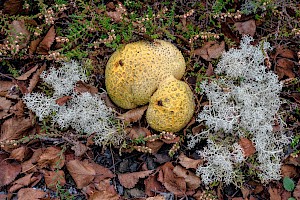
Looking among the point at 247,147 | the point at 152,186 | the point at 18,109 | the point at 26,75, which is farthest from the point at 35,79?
the point at 247,147

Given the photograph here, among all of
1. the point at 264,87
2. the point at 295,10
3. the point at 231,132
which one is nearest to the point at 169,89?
the point at 231,132

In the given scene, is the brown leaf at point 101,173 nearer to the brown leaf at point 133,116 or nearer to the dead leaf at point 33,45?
the brown leaf at point 133,116

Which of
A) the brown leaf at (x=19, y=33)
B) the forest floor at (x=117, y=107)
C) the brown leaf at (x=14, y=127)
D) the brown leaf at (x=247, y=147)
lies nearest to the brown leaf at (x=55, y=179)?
the forest floor at (x=117, y=107)

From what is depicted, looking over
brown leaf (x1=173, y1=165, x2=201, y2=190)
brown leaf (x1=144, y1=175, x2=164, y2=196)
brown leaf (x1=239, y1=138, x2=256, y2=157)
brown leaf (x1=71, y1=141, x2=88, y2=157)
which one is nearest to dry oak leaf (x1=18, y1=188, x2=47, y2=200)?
brown leaf (x1=71, y1=141, x2=88, y2=157)

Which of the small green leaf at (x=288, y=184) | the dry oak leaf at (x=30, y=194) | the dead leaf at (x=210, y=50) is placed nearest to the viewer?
the dry oak leaf at (x=30, y=194)

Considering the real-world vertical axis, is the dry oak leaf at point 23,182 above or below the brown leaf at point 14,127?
below
